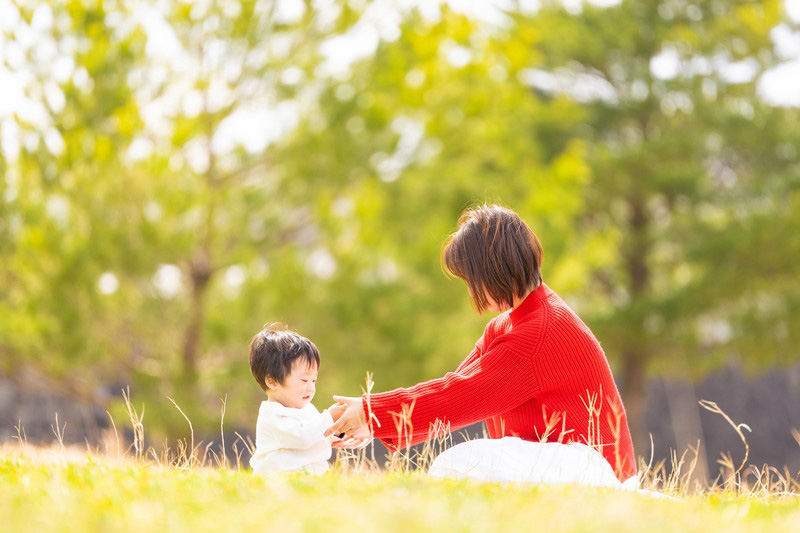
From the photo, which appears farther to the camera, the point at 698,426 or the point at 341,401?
the point at 698,426

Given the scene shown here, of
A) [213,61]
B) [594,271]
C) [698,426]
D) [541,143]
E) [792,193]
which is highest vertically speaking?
[213,61]

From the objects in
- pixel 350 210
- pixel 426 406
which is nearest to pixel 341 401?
pixel 426 406

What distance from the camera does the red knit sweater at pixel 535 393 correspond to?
270cm

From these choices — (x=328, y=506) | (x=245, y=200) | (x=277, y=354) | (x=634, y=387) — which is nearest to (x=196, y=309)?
(x=245, y=200)

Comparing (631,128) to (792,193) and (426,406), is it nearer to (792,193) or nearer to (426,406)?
(792,193)

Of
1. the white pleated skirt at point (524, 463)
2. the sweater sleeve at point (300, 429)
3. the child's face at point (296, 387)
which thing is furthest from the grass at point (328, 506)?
the child's face at point (296, 387)

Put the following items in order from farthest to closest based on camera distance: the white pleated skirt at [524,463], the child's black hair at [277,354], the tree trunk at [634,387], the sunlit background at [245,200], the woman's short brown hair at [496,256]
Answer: the tree trunk at [634,387]
the sunlit background at [245,200]
the child's black hair at [277,354]
the woman's short brown hair at [496,256]
the white pleated skirt at [524,463]

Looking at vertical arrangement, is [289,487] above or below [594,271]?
above

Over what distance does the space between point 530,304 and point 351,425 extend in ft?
2.18

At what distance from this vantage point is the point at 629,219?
12.1 metres

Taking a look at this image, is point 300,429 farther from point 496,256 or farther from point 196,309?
point 196,309

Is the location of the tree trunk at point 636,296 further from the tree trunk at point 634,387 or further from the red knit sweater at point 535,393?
the red knit sweater at point 535,393

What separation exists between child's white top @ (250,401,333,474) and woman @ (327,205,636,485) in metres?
0.08

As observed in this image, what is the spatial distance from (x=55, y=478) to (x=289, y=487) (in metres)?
0.70
